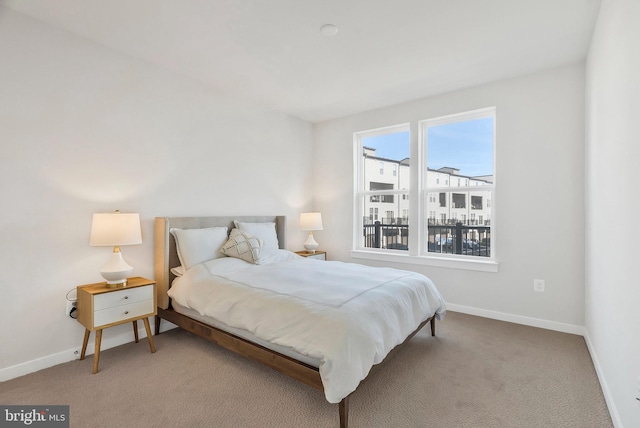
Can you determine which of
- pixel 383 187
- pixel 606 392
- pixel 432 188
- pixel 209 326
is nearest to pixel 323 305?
pixel 209 326

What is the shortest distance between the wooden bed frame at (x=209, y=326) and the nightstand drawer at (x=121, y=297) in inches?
14.3

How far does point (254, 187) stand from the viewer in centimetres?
407

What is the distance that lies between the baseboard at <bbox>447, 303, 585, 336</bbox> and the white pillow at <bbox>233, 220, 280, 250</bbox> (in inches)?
90.9

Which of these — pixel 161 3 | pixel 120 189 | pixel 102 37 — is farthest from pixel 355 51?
pixel 120 189

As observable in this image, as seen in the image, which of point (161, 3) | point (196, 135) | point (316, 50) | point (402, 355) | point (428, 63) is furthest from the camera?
point (196, 135)

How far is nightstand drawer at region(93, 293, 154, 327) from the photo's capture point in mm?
2322

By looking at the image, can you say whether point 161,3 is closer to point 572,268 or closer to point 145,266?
point 145,266

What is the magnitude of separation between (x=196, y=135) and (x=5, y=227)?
70.7 inches

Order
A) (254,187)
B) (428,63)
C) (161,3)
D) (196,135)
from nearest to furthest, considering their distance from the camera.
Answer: (161,3), (428,63), (196,135), (254,187)

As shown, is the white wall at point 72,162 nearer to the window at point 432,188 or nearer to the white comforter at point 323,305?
the white comforter at point 323,305

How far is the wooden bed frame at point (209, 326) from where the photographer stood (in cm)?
182

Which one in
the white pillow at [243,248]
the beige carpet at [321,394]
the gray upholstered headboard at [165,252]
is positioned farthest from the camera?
the white pillow at [243,248]

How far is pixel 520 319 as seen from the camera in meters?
3.25

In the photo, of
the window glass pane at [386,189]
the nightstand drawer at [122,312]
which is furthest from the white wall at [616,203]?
the nightstand drawer at [122,312]
